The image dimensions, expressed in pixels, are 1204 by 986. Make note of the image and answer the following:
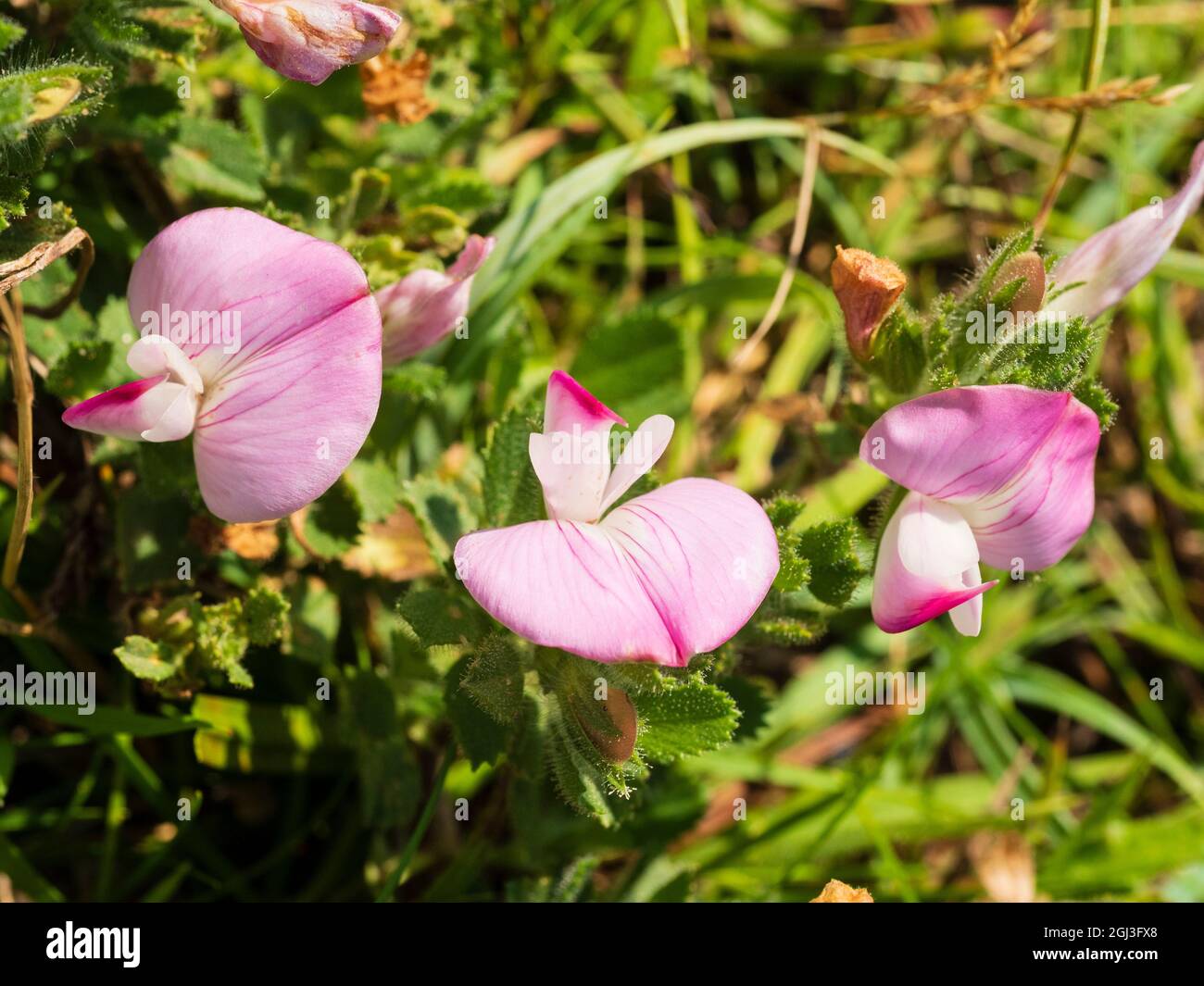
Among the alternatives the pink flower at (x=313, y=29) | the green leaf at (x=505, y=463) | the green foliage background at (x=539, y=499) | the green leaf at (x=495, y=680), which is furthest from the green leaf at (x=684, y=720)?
the pink flower at (x=313, y=29)

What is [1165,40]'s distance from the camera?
388 centimetres

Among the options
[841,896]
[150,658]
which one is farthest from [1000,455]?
[150,658]

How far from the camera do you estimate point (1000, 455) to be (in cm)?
170

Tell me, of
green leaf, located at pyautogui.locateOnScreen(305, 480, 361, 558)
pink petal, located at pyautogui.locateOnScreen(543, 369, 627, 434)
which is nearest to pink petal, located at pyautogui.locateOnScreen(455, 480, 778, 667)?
pink petal, located at pyautogui.locateOnScreen(543, 369, 627, 434)

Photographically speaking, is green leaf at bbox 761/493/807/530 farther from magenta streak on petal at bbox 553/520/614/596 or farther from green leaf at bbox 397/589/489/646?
green leaf at bbox 397/589/489/646

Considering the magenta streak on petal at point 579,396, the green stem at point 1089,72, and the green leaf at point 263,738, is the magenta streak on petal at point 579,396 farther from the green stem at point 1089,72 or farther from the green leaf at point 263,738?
the green stem at point 1089,72

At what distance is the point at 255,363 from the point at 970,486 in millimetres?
1116

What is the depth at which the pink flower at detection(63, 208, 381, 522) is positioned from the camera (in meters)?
1.67

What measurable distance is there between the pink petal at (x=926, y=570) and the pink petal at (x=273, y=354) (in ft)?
2.75

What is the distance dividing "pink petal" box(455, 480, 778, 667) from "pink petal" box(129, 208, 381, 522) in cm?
28

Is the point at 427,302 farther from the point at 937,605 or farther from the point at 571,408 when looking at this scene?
the point at 937,605

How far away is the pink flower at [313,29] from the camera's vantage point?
1717 mm

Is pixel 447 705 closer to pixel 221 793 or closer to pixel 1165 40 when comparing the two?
pixel 221 793

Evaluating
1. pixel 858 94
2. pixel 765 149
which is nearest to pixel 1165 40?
pixel 858 94
